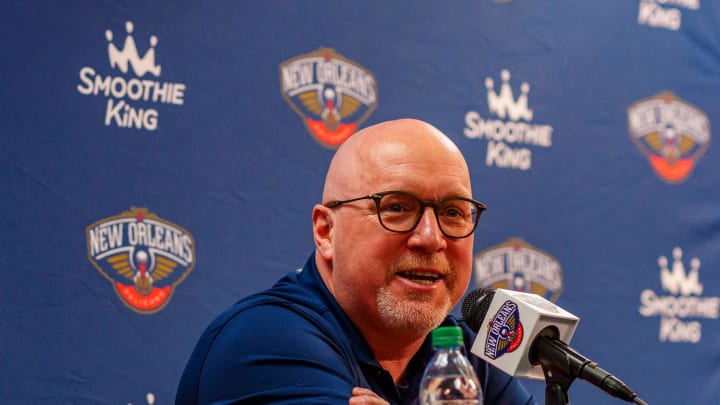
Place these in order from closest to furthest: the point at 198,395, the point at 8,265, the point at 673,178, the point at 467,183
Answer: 1. the point at 198,395
2. the point at 467,183
3. the point at 8,265
4. the point at 673,178

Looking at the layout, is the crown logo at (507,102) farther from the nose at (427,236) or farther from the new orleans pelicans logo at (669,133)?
the nose at (427,236)

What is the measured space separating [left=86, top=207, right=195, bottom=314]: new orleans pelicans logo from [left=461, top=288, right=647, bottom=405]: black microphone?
3.96ft

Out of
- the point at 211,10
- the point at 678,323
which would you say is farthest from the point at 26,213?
the point at 678,323

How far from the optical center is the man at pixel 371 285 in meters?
1.49

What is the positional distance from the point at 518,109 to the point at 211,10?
3.54ft

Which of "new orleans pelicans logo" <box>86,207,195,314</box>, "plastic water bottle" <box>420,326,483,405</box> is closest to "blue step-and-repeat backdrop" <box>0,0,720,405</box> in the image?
"new orleans pelicans logo" <box>86,207,195,314</box>

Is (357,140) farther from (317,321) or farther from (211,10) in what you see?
(211,10)

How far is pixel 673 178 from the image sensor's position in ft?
10.4

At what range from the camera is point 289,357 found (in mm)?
1439

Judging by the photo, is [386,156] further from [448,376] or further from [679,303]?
[679,303]

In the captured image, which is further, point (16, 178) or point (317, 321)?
point (16, 178)

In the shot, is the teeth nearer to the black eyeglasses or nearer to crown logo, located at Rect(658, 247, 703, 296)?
the black eyeglasses

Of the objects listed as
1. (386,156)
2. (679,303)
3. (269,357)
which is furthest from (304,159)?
(679,303)

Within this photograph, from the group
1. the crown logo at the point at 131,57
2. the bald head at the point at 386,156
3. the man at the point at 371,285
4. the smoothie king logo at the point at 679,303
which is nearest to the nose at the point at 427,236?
the man at the point at 371,285
